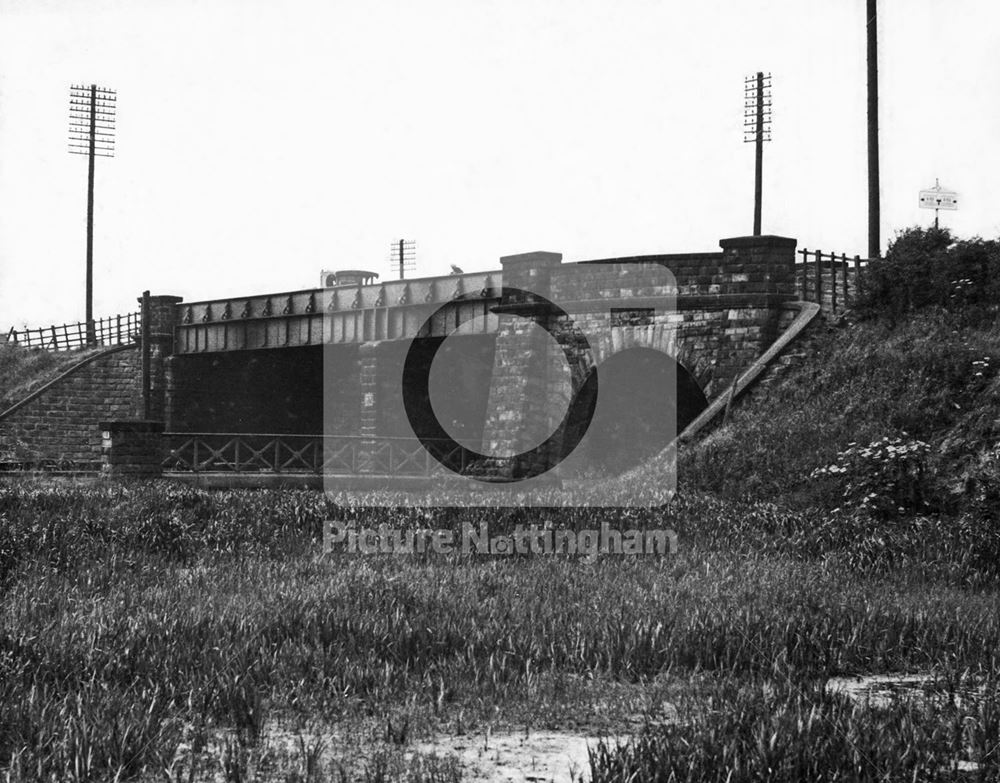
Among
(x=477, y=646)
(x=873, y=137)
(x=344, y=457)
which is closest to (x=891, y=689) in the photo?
(x=477, y=646)

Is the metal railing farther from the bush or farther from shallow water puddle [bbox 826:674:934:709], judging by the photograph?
shallow water puddle [bbox 826:674:934:709]

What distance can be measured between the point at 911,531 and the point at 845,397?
8.09m

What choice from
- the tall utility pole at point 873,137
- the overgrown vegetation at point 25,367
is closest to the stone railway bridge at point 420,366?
the overgrown vegetation at point 25,367

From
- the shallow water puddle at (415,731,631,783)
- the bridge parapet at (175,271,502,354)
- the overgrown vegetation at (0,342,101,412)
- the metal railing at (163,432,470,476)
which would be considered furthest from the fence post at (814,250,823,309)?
the overgrown vegetation at (0,342,101,412)

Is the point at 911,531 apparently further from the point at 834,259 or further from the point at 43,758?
the point at 834,259

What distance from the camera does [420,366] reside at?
137 ft

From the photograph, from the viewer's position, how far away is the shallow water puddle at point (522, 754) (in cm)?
492

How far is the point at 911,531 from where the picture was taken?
1460 cm

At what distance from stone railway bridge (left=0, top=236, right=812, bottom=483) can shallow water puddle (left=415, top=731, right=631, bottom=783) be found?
21.4m

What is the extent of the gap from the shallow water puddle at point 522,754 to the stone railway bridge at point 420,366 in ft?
70.3

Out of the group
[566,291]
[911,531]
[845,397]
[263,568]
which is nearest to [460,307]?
[566,291]

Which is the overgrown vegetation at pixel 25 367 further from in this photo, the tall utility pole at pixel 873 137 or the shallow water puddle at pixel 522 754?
the shallow water puddle at pixel 522 754

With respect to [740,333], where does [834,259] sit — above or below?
above

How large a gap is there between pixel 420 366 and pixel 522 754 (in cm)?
3653
